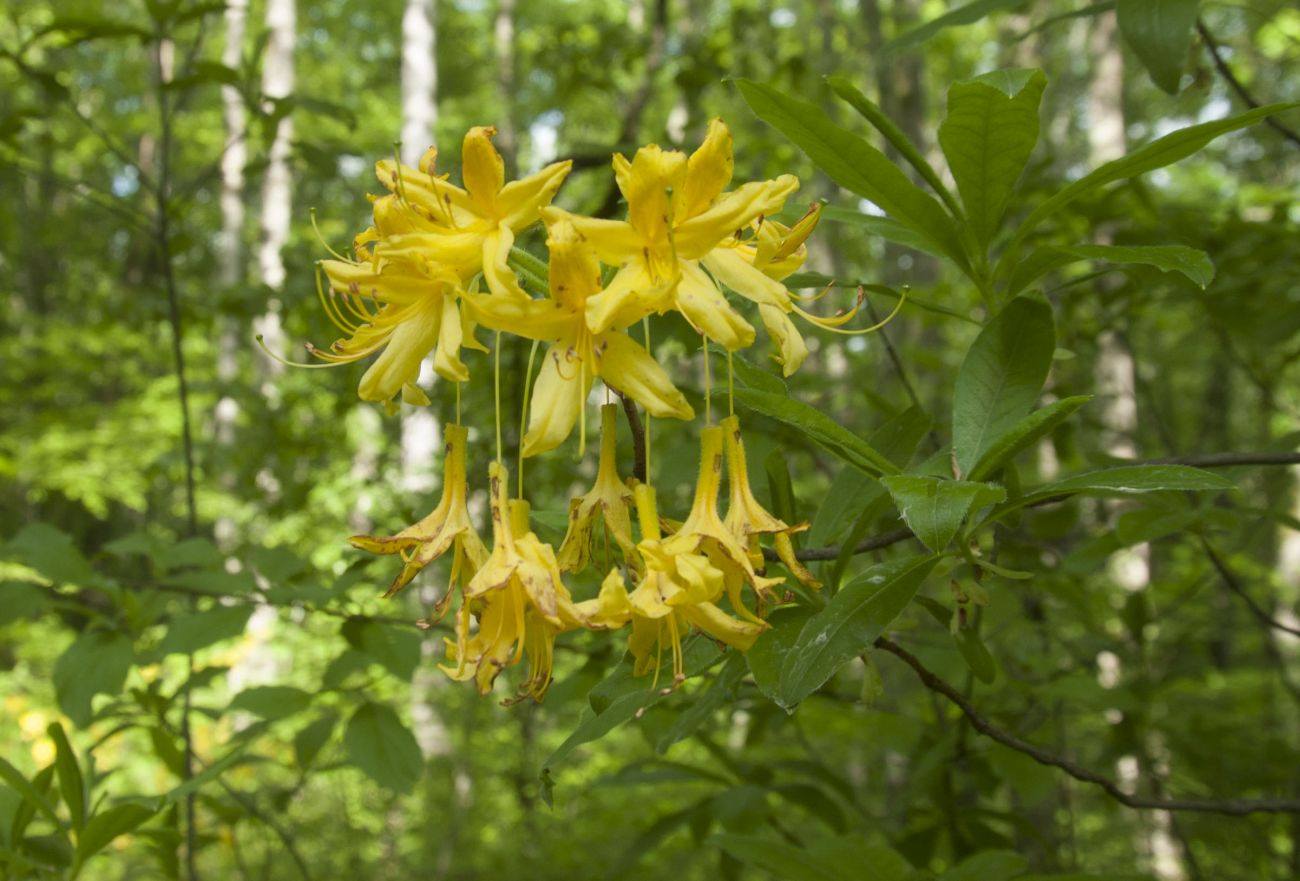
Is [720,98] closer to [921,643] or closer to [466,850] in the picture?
[466,850]

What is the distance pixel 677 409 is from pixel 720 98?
32.1ft

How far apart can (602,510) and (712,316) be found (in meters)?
0.24

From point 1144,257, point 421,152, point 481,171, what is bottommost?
point 1144,257

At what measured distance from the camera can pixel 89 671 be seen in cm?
177

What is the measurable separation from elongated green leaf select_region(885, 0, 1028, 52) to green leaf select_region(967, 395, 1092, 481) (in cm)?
75

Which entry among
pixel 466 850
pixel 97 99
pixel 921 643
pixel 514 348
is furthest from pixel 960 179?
pixel 97 99

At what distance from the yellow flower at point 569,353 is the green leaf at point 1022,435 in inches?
12.5

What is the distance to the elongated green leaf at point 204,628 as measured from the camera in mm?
1730

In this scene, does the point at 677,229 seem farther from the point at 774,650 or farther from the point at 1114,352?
the point at 1114,352

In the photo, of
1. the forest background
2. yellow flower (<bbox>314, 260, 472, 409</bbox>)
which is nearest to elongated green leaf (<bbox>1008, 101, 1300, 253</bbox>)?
the forest background

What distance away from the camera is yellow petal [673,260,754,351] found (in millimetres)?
898

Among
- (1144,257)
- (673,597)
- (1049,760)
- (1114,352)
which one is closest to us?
(673,597)

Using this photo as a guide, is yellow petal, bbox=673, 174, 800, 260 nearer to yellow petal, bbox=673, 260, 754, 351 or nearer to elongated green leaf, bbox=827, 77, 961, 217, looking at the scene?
yellow petal, bbox=673, 260, 754, 351

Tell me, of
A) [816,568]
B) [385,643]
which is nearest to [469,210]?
[816,568]
